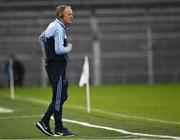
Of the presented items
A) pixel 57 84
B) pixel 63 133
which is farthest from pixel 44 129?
pixel 57 84

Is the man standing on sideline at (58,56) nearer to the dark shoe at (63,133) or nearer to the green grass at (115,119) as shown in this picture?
the dark shoe at (63,133)

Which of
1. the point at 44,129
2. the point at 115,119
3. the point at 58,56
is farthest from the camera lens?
the point at 115,119

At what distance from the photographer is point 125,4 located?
4062cm

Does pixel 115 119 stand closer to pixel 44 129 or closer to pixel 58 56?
pixel 44 129

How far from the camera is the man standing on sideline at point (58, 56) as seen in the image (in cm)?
1098

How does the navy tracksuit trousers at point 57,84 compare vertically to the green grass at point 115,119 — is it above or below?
above

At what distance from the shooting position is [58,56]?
11.1 meters

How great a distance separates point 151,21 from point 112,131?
28.3 metres

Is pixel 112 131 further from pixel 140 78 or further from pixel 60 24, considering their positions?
pixel 140 78

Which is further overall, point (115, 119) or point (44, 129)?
point (115, 119)

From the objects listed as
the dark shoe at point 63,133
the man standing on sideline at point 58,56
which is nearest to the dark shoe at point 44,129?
the man standing on sideline at point 58,56

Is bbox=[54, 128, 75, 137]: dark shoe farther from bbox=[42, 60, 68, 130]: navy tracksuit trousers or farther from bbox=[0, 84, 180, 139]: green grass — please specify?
bbox=[0, 84, 180, 139]: green grass

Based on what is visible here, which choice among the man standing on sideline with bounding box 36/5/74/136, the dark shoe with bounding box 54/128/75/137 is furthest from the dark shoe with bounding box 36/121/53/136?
the dark shoe with bounding box 54/128/75/137

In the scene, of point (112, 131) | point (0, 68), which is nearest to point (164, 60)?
point (0, 68)
